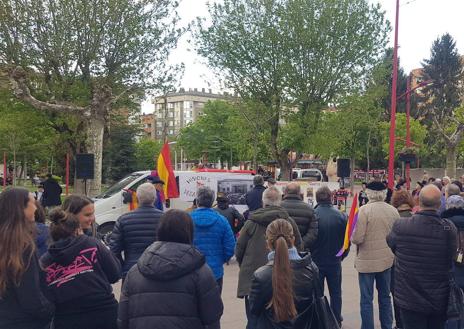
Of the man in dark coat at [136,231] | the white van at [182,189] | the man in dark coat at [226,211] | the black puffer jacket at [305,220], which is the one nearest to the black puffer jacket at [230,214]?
the man in dark coat at [226,211]

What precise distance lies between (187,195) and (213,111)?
4866 cm

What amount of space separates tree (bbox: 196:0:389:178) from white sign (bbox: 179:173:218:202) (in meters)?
14.2

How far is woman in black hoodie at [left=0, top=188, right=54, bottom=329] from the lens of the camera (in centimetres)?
340

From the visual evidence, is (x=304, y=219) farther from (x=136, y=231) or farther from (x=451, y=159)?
(x=451, y=159)

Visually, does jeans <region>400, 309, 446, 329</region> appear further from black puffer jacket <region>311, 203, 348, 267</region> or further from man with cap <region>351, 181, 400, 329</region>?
black puffer jacket <region>311, 203, 348, 267</region>

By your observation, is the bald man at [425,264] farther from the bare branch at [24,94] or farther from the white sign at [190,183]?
the bare branch at [24,94]

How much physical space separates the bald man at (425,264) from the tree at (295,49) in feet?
74.6

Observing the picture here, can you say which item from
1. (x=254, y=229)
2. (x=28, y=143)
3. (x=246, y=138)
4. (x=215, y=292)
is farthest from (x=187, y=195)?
(x=28, y=143)

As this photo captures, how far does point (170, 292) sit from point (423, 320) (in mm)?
2695

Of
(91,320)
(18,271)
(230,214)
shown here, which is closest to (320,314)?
(91,320)

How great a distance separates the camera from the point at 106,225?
13539 mm

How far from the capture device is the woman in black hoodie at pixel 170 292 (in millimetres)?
3527

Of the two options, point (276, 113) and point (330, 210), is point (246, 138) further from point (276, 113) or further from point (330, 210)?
point (330, 210)

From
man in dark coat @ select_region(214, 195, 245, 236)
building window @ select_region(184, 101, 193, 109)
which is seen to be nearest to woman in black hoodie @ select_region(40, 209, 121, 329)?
man in dark coat @ select_region(214, 195, 245, 236)
